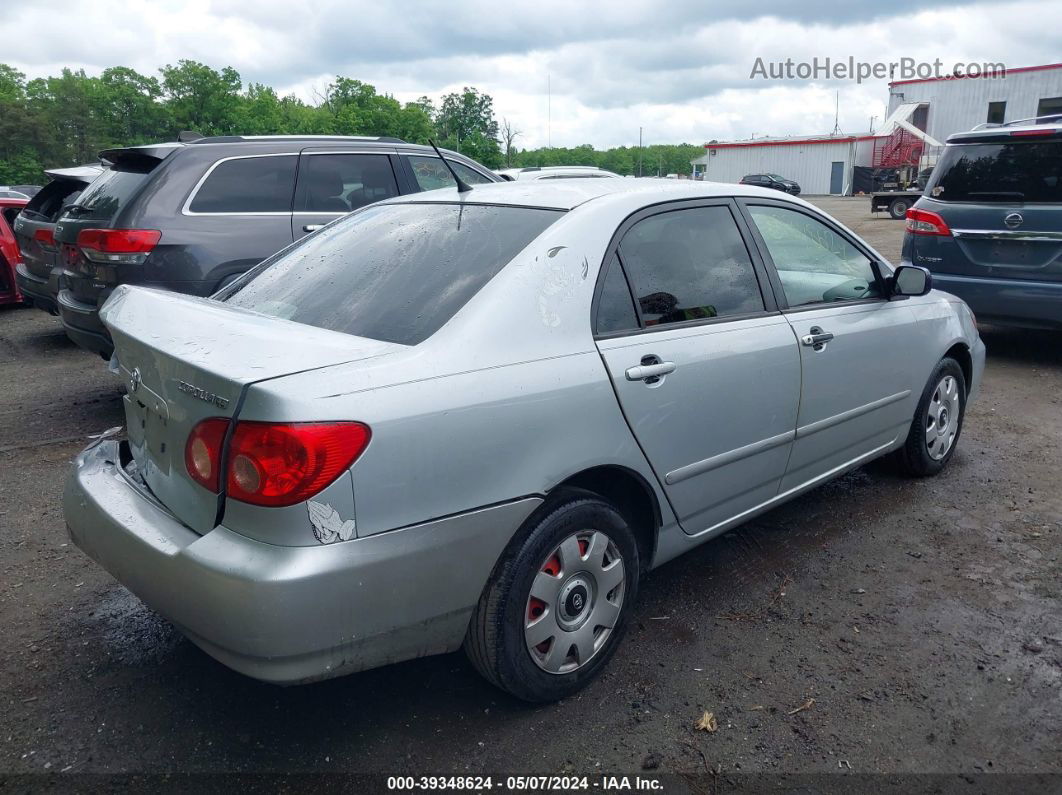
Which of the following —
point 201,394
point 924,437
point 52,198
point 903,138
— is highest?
point 903,138

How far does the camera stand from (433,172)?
280 inches

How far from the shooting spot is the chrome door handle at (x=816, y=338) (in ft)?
11.4

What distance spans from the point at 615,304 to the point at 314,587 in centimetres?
137

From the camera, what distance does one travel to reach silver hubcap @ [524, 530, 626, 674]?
8.48 ft

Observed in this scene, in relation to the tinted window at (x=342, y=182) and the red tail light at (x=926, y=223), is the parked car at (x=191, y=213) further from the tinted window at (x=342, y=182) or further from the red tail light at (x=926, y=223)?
the red tail light at (x=926, y=223)

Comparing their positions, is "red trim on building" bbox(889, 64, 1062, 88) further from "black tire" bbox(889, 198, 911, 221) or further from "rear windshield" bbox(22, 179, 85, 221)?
"rear windshield" bbox(22, 179, 85, 221)

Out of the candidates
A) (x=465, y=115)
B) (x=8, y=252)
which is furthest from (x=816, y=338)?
(x=465, y=115)

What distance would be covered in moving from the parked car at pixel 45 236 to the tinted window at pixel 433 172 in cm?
283

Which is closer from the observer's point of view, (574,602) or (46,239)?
(574,602)

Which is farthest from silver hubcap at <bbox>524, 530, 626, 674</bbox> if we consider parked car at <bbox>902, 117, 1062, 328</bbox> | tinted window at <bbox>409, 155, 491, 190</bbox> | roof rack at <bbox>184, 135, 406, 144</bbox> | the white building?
the white building

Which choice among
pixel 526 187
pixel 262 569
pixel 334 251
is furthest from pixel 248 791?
pixel 526 187

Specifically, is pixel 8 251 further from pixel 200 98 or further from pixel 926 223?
pixel 200 98

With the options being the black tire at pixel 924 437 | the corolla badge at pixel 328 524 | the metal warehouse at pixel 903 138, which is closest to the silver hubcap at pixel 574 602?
the corolla badge at pixel 328 524

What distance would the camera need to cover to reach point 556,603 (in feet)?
8.60
